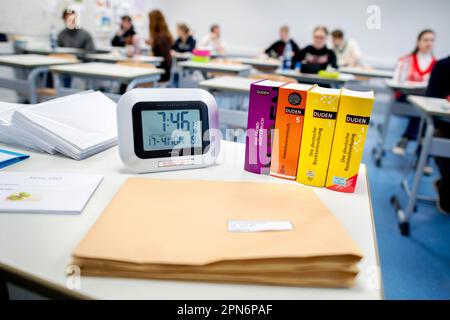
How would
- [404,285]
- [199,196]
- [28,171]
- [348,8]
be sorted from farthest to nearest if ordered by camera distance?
1. [348,8]
2. [404,285]
3. [28,171]
4. [199,196]

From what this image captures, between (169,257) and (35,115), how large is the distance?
26.3 inches

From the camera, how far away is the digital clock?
83 centimetres

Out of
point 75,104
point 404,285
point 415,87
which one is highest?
point 75,104

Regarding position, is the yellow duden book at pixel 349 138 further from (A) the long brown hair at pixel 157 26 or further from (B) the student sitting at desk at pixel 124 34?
(B) the student sitting at desk at pixel 124 34

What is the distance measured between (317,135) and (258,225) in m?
0.32

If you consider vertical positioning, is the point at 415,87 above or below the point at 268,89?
below

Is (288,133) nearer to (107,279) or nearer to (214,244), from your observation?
(214,244)

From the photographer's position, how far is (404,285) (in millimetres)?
1731

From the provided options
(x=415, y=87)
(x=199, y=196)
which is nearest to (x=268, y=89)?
(x=199, y=196)

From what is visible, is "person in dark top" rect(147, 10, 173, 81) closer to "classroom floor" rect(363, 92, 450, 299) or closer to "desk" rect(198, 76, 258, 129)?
"desk" rect(198, 76, 258, 129)

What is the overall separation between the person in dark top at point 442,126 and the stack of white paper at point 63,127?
1961mm

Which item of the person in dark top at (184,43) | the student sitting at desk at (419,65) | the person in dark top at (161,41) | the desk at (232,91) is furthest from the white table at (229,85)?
the person in dark top at (184,43)
